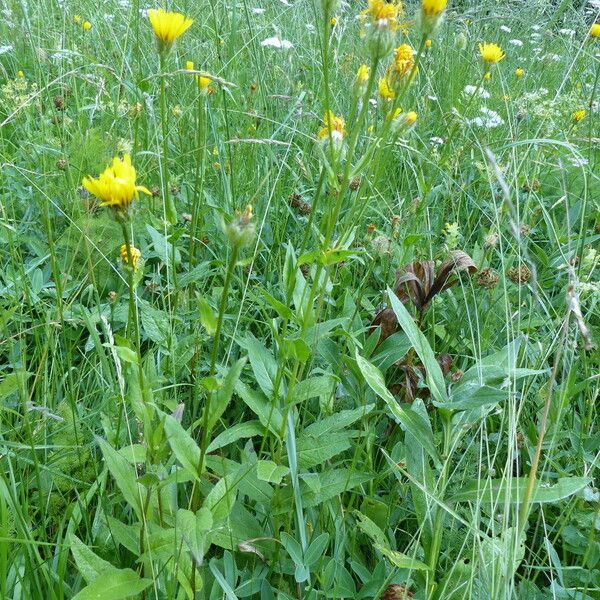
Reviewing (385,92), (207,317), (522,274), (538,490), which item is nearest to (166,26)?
(385,92)

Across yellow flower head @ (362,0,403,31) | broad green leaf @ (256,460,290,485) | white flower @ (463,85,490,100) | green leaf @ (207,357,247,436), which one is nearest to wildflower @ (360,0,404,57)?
yellow flower head @ (362,0,403,31)

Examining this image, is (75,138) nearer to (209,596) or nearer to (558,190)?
(209,596)

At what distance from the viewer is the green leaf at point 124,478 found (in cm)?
79

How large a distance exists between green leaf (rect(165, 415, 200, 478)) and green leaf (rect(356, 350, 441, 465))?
0.85 feet

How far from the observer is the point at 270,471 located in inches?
35.1

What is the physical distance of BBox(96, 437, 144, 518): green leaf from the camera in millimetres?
785

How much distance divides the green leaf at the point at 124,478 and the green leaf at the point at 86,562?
0.07 meters

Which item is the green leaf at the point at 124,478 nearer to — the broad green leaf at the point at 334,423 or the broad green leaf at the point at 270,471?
the broad green leaf at the point at 270,471

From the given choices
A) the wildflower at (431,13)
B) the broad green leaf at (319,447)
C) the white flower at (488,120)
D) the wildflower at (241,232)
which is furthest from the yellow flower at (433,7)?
the white flower at (488,120)

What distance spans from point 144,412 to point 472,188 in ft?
5.25

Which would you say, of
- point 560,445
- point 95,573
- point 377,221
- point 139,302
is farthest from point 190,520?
point 377,221

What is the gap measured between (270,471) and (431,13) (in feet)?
2.29

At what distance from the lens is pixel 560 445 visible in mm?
1159

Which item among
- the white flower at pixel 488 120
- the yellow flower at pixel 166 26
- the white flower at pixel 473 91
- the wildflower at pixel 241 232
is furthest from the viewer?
the white flower at pixel 473 91
